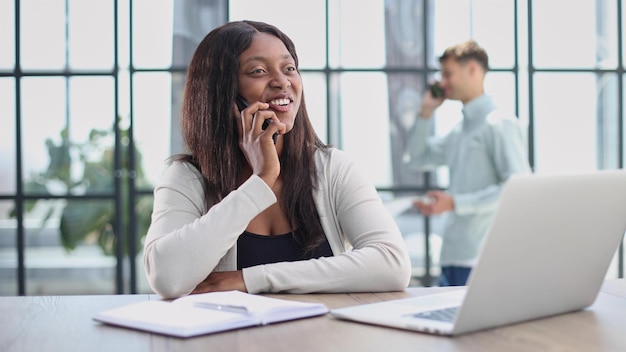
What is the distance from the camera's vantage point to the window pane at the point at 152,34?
486cm

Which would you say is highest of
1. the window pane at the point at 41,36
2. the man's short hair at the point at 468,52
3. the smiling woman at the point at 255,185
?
the window pane at the point at 41,36

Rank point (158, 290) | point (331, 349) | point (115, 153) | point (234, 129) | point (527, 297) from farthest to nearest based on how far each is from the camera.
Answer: point (115, 153)
point (234, 129)
point (158, 290)
point (527, 297)
point (331, 349)

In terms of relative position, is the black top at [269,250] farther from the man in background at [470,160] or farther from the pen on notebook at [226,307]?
the man in background at [470,160]

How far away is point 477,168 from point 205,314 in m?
3.06

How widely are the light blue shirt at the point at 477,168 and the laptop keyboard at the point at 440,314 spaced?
2791 millimetres

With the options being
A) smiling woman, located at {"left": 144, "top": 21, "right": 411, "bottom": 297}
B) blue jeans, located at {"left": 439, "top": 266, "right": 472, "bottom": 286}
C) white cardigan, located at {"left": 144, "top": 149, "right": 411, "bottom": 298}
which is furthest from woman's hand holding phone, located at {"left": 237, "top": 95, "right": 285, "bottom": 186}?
blue jeans, located at {"left": 439, "top": 266, "right": 472, "bottom": 286}

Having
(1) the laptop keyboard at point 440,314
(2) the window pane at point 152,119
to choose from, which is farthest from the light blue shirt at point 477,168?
(1) the laptop keyboard at point 440,314

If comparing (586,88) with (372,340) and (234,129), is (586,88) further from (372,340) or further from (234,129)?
(372,340)

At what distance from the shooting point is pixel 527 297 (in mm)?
1562

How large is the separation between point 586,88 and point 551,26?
Result: 1.30ft

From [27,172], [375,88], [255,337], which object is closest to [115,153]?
[27,172]

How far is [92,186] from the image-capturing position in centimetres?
488

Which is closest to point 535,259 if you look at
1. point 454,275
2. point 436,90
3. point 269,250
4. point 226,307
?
point 226,307

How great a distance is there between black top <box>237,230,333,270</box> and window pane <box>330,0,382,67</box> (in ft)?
8.42
